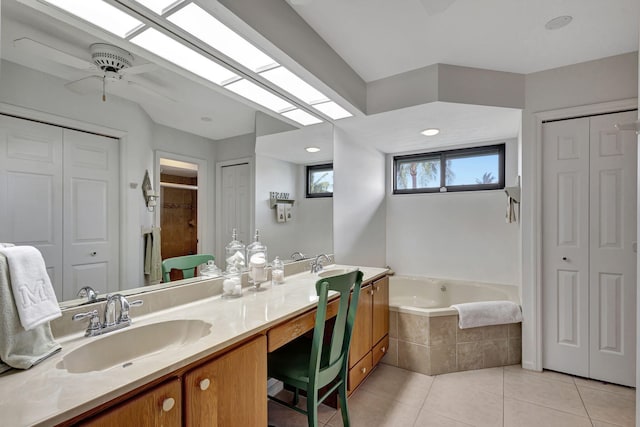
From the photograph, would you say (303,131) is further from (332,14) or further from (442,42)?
(442,42)

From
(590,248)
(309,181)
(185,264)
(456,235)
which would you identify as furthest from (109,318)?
(456,235)

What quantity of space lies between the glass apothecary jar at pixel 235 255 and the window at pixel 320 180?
2.86 ft

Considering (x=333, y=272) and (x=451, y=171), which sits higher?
(x=451, y=171)

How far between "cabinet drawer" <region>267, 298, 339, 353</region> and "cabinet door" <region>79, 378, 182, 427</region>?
0.43 m

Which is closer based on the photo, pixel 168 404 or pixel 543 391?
pixel 168 404

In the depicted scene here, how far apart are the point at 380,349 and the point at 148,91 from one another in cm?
230

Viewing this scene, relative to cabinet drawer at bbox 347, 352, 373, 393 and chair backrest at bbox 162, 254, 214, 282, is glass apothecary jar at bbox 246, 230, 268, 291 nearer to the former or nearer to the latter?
chair backrest at bbox 162, 254, 214, 282

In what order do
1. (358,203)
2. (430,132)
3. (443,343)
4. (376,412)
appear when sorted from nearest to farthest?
1. (376,412)
2. (443,343)
3. (430,132)
4. (358,203)

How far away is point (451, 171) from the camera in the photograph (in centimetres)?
359

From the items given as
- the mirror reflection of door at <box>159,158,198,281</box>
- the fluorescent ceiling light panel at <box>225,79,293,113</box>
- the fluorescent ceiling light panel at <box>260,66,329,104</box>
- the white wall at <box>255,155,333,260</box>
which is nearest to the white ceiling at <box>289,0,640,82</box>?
the fluorescent ceiling light panel at <box>260,66,329,104</box>

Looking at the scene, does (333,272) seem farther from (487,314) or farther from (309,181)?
(487,314)

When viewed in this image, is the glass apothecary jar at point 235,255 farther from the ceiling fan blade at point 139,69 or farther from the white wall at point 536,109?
the white wall at point 536,109

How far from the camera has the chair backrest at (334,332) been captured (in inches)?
54.9

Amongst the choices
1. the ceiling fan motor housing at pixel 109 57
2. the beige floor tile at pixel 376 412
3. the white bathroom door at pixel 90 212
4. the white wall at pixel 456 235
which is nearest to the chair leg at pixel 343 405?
the beige floor tile at pixel 376 412
